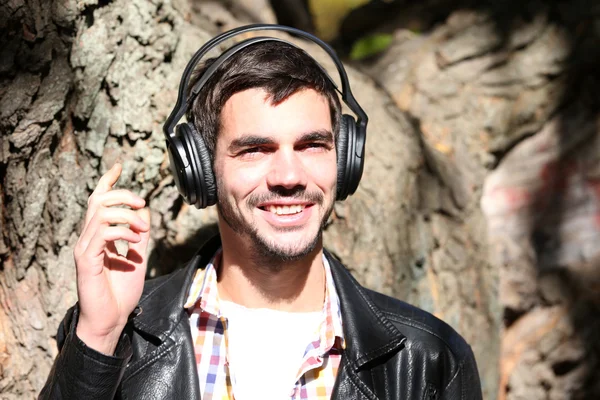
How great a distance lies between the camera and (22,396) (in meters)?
3.18

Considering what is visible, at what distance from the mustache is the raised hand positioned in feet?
1.44

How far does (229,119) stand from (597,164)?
3.27 meters

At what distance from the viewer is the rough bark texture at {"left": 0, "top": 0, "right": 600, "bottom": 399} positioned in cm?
314

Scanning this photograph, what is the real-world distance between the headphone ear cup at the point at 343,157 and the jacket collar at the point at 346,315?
0.33 meters

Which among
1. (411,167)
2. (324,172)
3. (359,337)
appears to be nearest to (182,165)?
(324,172)

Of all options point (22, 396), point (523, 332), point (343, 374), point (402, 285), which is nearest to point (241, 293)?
point (343, 374)

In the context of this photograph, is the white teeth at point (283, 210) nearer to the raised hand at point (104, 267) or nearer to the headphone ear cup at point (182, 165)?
the headphone ear cup at point (182, 165)

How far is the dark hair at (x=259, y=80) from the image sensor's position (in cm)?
277

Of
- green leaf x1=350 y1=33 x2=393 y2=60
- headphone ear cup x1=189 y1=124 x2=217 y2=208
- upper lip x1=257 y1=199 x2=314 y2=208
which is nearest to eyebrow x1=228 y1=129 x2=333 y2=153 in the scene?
headphone ear cup x1=189 y1=124 x2=217 y2=208

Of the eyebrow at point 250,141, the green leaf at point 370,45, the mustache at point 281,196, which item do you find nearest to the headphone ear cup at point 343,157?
the mustache at point 281,196

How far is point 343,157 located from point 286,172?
1.00ft

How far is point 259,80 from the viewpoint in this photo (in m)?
2.77

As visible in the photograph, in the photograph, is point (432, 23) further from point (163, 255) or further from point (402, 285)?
point (163, 255)

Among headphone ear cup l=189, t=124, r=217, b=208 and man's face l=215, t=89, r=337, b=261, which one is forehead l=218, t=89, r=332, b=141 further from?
headphone ear cup l=189, t=124, r=217, b=208
